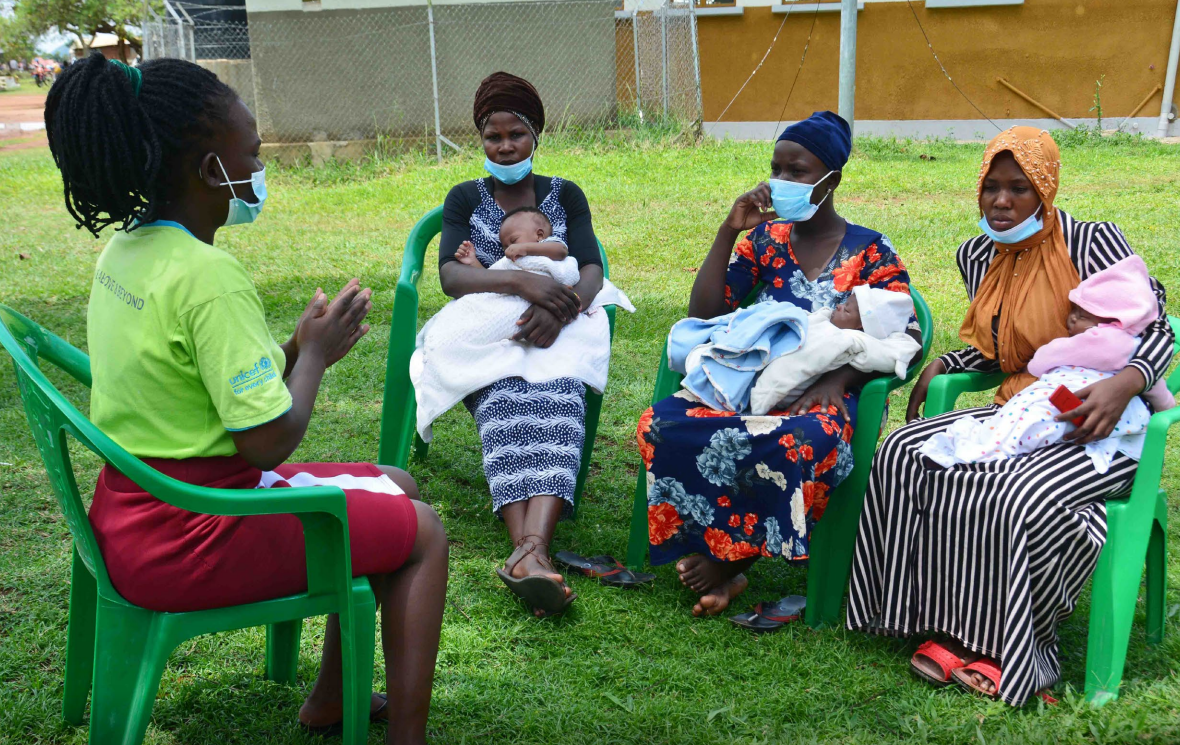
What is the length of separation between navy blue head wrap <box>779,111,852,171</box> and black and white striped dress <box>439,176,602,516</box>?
97 centimetres

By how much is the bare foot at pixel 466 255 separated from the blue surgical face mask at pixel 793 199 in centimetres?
118

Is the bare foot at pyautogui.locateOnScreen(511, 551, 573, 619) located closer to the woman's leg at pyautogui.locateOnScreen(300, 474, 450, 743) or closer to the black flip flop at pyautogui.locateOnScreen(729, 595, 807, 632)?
the black flip flop at pyautogui.locateOnScreen(729, 595, 807, 632)

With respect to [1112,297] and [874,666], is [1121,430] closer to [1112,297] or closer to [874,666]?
[1112,297]

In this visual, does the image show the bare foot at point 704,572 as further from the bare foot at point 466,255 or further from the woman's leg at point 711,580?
the bare foot at point 466,255

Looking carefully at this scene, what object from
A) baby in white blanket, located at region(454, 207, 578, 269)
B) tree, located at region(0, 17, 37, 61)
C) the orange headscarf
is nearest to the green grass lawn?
the orange headscarf

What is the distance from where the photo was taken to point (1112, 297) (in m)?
2.93

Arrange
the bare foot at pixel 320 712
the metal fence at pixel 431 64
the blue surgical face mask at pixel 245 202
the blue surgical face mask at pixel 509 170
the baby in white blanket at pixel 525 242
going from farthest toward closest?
the metal fence at pixel 431 64, the blue surgical face mask at pixel 509 170, the baby in white blanket at pixel 525 242, the bare foot at pixel 320 712, the blue surgical face mask at pixel 245 202

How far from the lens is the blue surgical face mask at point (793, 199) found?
3.51 metres

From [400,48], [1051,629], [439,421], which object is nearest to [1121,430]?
[1051,629]

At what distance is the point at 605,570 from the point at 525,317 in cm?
96

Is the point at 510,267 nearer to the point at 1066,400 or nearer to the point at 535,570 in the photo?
the point at 535,570

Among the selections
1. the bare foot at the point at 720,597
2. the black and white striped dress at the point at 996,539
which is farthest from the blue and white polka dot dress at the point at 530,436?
the black and white striped dress at the point at 996,539

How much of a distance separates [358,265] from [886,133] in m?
8.33

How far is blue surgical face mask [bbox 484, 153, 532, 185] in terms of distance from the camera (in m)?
4.12
